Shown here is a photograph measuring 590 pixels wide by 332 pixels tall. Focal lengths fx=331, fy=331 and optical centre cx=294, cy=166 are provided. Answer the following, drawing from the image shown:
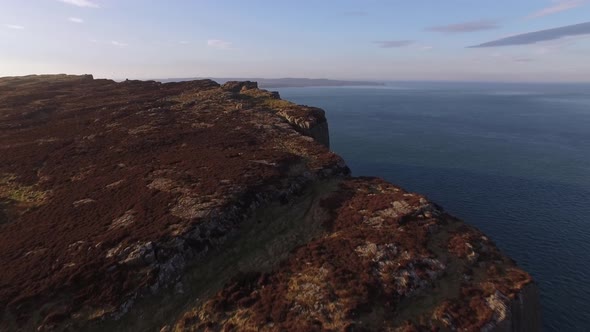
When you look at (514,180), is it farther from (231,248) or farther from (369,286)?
(231,248)

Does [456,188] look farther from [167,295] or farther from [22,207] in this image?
[22,207]

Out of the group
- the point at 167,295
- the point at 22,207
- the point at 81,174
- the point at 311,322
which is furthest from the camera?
the point at 81,174

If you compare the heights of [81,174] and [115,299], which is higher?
[81,174]

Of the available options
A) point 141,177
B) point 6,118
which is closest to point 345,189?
point 141,177

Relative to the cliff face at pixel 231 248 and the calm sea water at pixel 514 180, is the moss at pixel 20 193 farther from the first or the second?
the calm sea water at pixel 514 180

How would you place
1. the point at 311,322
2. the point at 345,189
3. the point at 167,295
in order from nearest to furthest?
the point at 311,322, the point at 167,295, the point at 345,189

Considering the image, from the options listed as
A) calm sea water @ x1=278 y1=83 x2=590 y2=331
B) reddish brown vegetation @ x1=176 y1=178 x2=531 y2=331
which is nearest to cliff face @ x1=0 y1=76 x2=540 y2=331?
reddish brown vegetation @ x1=176 y1=178 x2=531 y2=331

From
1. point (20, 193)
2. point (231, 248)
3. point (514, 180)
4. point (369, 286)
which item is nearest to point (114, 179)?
point (20, 193)

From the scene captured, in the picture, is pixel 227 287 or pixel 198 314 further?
pixel 227 287

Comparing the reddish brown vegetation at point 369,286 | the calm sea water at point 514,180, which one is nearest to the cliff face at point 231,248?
the reddish brown vegetation at point 369,286
